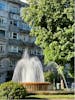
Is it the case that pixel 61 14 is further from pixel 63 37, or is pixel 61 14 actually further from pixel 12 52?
pixel 12 52

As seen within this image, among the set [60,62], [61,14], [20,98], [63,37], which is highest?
[61,14]

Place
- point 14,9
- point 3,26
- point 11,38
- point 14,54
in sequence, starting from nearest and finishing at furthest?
point 3,26, point 14,54, point 11,38, point 14,9

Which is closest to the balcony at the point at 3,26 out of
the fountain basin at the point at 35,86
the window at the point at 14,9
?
the window at the point at 14,9

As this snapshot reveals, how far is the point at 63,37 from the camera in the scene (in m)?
29.3

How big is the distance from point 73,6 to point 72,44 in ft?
11.2

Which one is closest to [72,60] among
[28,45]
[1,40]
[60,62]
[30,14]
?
[60,62]

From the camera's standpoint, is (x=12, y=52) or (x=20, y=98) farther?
(x=12, y=52)

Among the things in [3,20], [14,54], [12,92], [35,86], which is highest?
[3,20]

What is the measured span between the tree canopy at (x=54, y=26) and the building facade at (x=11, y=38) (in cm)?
2202

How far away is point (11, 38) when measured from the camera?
57562mm

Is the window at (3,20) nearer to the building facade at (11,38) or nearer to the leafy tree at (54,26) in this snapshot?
the building facade at (11,38)

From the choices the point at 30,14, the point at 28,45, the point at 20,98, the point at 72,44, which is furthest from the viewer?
the point at 28,45

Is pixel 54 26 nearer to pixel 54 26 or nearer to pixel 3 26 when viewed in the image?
pixel 54 26

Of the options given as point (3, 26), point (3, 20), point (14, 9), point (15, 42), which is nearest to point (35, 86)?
point (3, 26)
